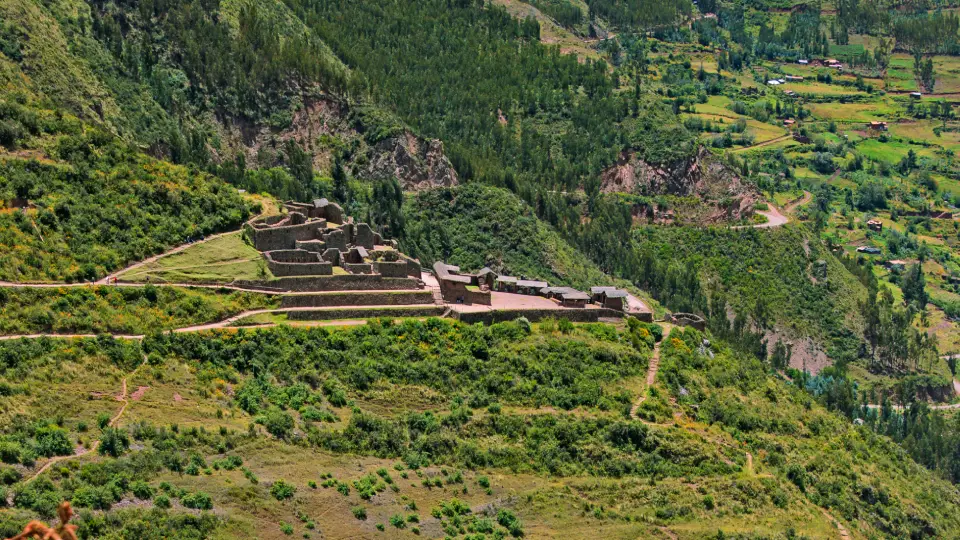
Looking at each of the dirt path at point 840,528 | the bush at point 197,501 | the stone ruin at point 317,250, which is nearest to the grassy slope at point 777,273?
the dirt path at point 840,528

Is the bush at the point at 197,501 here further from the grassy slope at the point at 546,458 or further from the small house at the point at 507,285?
the small house at the point at 507,285

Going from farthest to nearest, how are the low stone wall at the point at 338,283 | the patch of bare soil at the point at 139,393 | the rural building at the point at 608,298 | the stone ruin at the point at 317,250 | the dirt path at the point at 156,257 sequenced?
1. the rural building at the point at 608,298
2. the stone ruin at the point at 317,250
3. the low stone wall at the point at 338,283
4. the dirt path at the point at 156,257
5. the patch of bare soil at the point at 139,393

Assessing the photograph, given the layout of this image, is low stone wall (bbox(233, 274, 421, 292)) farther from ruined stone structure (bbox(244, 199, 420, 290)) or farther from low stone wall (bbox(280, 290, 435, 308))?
low stone wall (bbox(280, 290, 435, 308))

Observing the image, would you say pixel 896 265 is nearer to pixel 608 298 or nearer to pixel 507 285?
pixel 608 298

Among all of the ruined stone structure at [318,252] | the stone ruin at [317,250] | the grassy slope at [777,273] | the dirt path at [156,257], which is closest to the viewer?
the dirt path at [156,257]

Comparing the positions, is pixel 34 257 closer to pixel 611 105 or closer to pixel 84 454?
pixel 84 454

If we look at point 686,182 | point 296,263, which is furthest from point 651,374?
point 686,182
